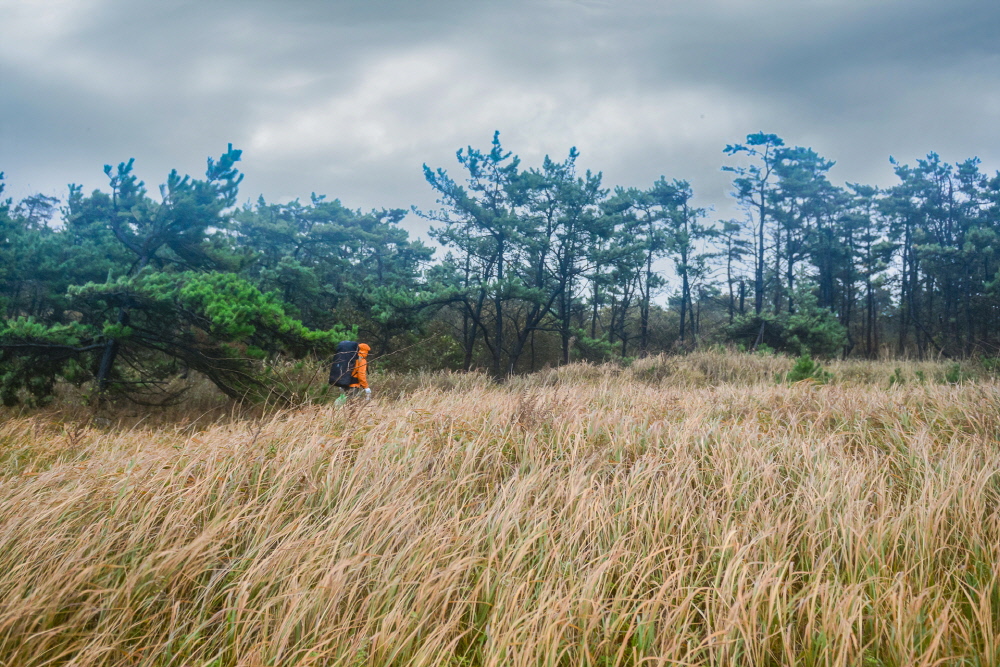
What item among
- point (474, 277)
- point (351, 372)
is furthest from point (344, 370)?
point (474, 277)

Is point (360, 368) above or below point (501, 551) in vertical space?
above

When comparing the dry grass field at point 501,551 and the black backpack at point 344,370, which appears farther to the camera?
the black backpack at point 344,370

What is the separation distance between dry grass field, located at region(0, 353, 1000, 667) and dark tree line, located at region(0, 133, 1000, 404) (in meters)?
3.68

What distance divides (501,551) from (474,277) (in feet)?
54.8

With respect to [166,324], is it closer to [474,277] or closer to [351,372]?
[351,372]

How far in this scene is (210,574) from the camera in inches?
88.1

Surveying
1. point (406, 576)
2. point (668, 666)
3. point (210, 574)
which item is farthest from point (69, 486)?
point (668, 666)

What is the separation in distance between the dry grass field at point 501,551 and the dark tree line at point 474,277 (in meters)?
3.68

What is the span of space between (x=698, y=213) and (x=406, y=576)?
2996 centimetres

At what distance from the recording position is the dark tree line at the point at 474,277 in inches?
340

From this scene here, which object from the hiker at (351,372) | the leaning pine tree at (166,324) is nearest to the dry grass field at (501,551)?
the hiker at (351,372)

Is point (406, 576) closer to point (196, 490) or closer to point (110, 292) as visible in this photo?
point (196, 490)

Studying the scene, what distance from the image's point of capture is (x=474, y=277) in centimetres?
1872

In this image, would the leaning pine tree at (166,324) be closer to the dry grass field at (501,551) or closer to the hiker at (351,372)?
the hiker at (351,372)
